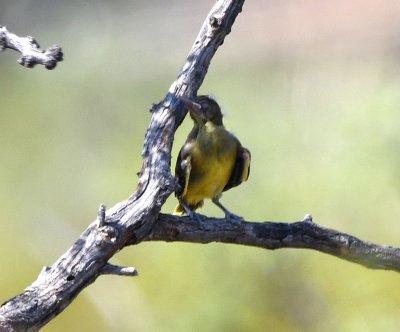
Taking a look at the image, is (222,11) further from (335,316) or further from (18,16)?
(18,16)

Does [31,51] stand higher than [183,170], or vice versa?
[183,170]

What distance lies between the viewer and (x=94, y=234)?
81.4 inches

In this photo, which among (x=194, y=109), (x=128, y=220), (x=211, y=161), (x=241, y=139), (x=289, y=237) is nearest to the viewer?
(x=128, y=220)

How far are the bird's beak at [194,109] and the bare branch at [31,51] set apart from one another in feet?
1.89

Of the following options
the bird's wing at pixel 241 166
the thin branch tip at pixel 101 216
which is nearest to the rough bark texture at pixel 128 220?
the thin branch tip at pixel 101 216

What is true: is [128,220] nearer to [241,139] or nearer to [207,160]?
[207,160]

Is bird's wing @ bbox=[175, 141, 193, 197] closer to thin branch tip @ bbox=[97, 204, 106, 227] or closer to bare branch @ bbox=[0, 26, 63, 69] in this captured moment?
thin branch tip @ bbox=[97, 204, 106, 227]

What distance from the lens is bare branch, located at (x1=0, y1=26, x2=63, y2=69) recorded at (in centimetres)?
190

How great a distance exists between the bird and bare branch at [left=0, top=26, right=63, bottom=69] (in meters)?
0.72

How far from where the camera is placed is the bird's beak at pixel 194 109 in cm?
250

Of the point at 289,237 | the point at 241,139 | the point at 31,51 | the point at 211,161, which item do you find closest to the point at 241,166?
the point at 211,161

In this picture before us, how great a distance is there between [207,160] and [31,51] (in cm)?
86

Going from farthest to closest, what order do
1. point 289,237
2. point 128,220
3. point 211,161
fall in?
1. point 211,161
2. point 289,237
3. point 128,220

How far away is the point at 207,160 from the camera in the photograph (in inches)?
106
